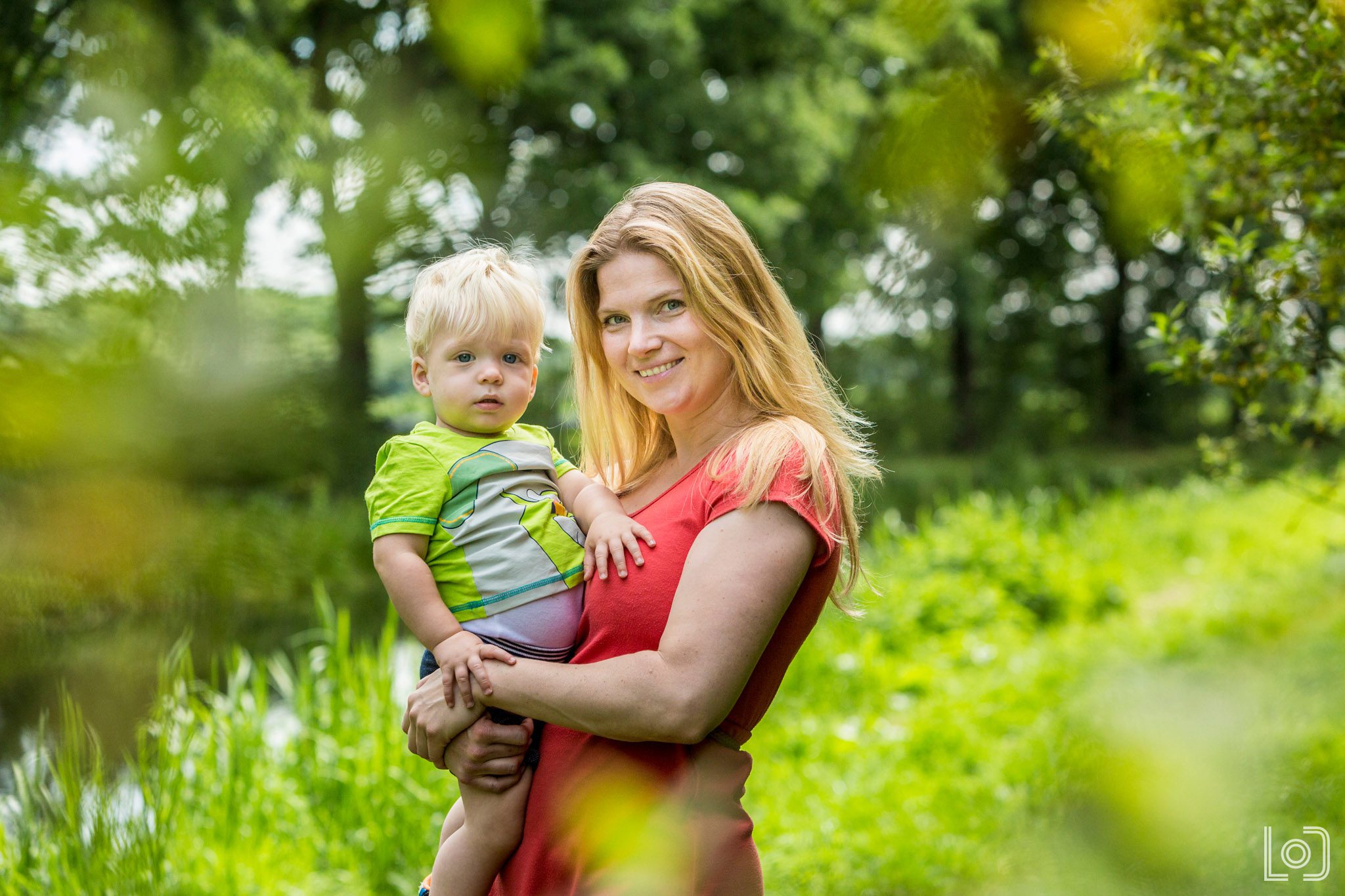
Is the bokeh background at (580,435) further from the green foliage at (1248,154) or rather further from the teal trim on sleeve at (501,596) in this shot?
the teal trim on sleeve at (501,596)

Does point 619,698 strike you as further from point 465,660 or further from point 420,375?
point 420,375

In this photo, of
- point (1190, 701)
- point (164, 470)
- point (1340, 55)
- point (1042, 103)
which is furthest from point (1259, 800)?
point (164, 470)

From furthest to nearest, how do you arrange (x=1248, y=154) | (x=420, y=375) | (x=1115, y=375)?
(x=1115, y=375) → (x=1248, y=154) → (x=420, y=375)

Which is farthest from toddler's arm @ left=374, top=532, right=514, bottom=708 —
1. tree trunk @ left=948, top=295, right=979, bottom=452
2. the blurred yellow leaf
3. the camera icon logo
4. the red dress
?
tree trunk @ left=948, top=295, right=979, bottom=452

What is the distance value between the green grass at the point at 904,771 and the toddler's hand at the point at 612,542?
1.10 feet

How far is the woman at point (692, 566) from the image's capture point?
1335mm

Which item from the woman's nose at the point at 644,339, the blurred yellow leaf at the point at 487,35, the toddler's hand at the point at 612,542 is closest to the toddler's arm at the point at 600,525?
the toddler's hand at the point at 612,542

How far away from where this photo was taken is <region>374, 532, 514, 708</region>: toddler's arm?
1413 millimetres

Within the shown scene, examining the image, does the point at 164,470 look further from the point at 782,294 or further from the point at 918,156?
the point at 918,156

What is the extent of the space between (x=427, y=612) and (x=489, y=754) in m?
0.20

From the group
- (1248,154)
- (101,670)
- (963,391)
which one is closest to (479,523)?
(1248,154)

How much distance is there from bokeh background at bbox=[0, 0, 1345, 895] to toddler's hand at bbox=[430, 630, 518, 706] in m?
0.23

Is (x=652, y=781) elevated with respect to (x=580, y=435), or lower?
lower

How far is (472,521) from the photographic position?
1502 mm
